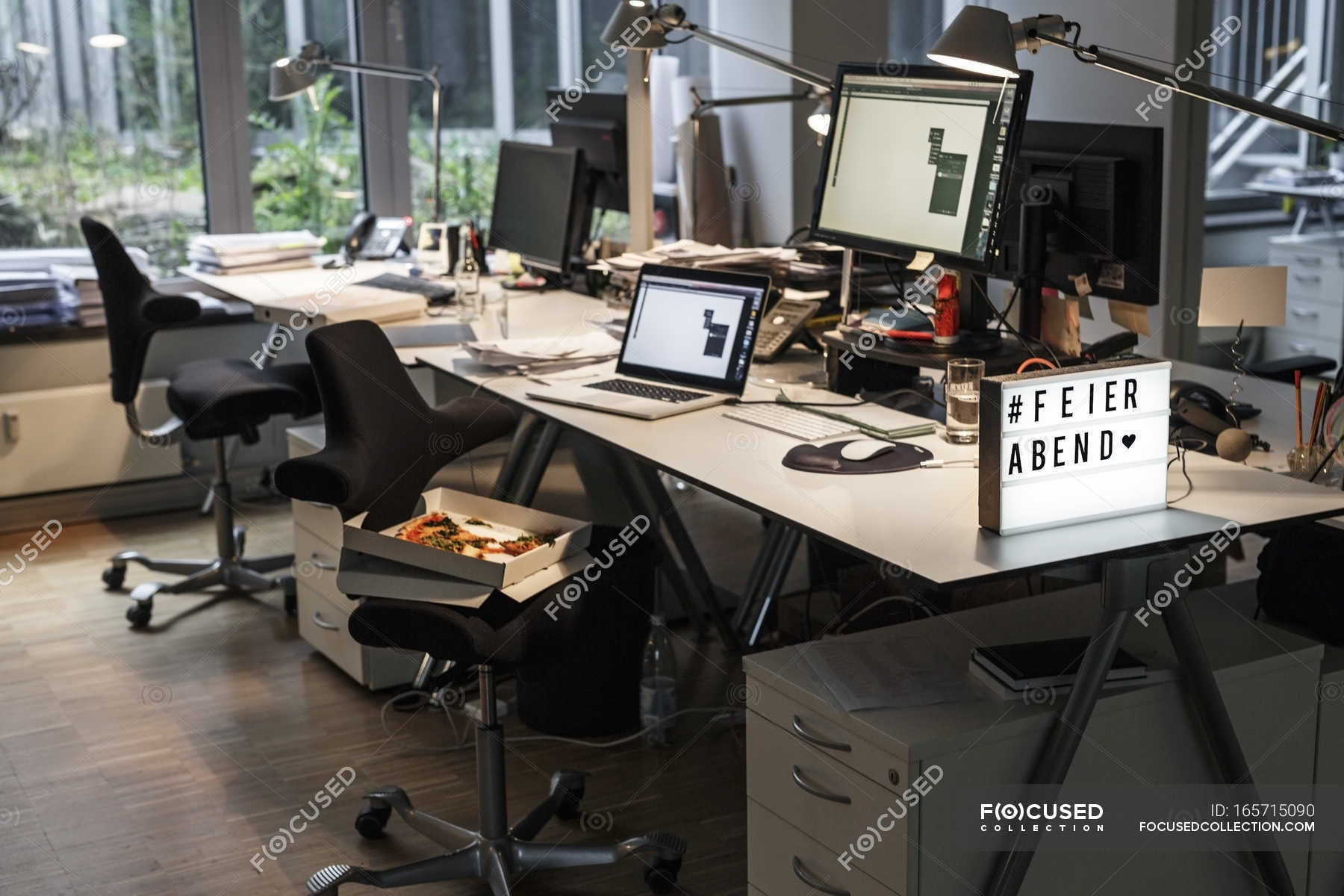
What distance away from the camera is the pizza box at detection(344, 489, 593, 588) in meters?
2.40

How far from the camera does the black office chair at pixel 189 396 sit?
157 inches

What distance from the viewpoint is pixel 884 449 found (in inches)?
97.9

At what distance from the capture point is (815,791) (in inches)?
82.7

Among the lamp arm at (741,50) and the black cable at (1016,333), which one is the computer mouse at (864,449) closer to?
the black cable at (1016,333)

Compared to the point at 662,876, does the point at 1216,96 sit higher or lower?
higher

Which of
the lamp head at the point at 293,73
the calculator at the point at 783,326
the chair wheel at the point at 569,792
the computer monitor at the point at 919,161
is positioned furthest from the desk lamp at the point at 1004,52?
the lamp head at the point at 293,73

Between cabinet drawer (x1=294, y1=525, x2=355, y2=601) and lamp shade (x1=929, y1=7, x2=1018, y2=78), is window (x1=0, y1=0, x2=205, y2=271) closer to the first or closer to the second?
Answer: cabinet drawer (x1=294, y1=525, x2=355, y2=601)

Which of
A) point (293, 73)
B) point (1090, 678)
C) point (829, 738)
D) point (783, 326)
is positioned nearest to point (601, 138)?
point (293, 73)

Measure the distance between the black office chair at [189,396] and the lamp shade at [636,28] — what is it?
4.42ft

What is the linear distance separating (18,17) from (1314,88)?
18.0ft

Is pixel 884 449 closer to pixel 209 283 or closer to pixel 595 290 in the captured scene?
pixel 595 290

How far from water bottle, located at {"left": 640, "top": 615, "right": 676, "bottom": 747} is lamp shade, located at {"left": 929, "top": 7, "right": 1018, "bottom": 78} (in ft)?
4.67

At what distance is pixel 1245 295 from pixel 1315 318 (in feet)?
12.9

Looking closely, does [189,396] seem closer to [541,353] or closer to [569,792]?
[541,353]
